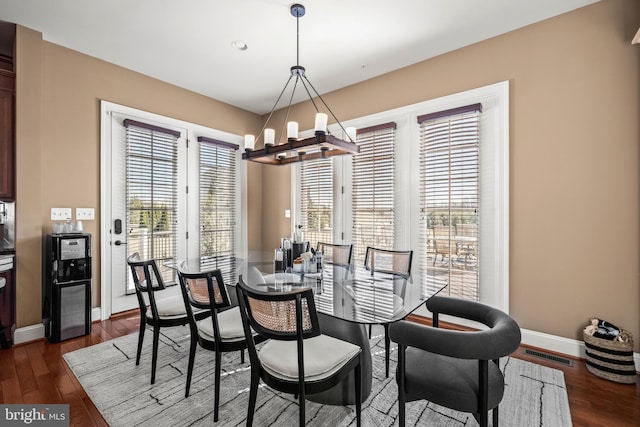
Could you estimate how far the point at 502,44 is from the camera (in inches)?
120

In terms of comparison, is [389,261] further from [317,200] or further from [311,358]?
[317,200]

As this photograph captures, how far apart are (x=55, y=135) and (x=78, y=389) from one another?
2.58 meters

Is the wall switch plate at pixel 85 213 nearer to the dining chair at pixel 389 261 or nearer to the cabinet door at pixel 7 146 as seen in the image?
the cabinet door at pixel 7 146

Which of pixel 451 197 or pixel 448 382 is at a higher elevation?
pixel 451 197

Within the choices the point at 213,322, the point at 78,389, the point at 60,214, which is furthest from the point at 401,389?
the point at 60,214

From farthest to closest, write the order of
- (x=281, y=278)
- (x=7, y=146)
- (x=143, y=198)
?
1. (x=143, y=198)
2. (x=7, y=146)
3. (x=281, y=278)

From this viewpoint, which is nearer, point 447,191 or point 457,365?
point 457,365

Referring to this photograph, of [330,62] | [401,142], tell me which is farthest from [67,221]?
[401,142]

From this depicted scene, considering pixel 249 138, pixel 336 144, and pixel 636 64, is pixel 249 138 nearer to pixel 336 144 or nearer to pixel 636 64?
pixel 336 144

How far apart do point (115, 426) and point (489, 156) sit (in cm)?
374

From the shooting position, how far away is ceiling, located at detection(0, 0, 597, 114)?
264cm

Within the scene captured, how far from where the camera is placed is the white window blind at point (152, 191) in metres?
3.77

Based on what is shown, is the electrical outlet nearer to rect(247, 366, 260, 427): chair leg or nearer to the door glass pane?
the door glass pane

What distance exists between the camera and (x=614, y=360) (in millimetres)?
2268
